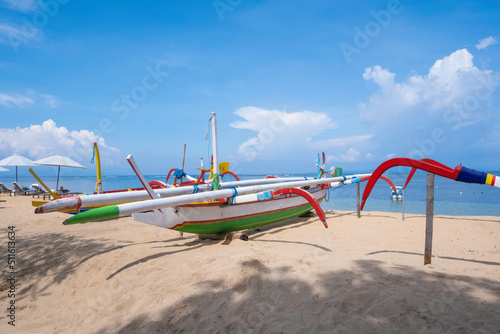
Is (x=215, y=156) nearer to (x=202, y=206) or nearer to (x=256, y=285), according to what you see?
(x=202, y=206)

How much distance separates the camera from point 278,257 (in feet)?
17.6

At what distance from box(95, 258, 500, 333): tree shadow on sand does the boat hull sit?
2567mm

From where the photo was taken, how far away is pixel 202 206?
714 centimetres

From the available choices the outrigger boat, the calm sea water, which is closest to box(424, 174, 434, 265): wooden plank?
the outrigger boat

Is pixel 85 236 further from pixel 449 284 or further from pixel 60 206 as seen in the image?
pixel 449 284

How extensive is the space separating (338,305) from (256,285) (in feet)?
4.18

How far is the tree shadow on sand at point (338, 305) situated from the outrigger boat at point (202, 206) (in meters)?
1.78

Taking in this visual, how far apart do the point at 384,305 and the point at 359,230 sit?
6136 millimetres

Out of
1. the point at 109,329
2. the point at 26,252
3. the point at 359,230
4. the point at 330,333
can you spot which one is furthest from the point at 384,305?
the point at 26,252

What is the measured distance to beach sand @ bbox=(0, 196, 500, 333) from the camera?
3316 mm

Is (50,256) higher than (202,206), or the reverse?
(202,206)

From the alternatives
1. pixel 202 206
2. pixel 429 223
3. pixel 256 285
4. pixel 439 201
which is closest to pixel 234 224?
pixel 202 206

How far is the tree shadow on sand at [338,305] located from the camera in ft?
Result: 10.2

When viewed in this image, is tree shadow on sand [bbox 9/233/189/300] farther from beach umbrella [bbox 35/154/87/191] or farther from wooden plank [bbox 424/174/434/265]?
beach umbrella [bbox 35/154/87/191]
